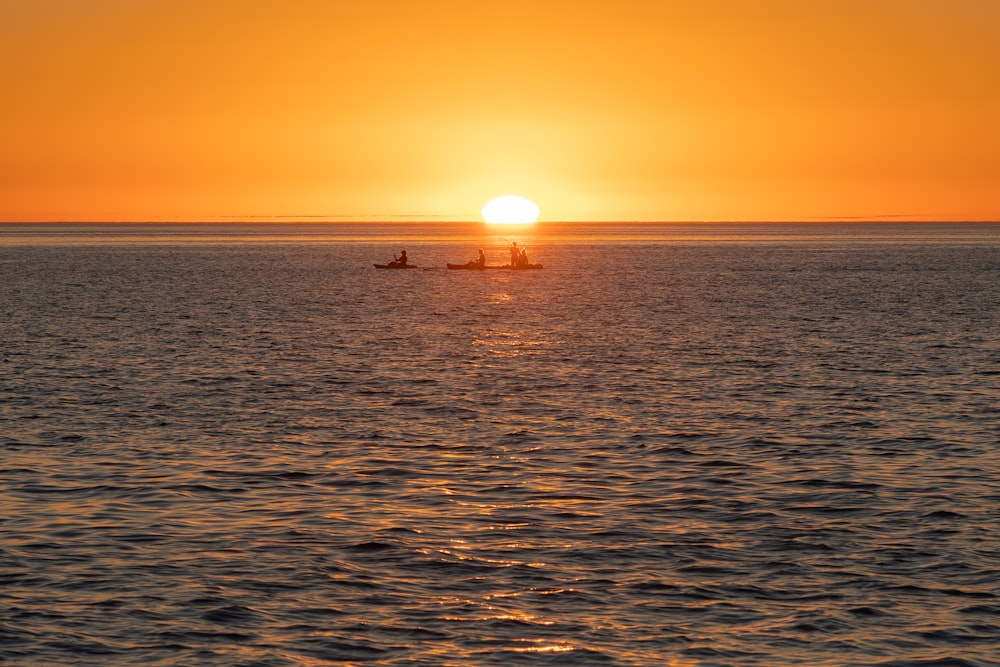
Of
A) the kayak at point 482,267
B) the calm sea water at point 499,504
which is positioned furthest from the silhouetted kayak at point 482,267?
the calm sea water at point 499,504

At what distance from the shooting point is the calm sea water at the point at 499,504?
614 inches

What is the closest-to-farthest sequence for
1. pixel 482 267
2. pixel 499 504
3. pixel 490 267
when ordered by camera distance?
pixel 499 504, pixel 482 267, pixel 490 267

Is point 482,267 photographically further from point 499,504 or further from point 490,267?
point 499,504

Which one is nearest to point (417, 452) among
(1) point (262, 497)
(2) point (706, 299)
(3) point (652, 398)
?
(1) point (262, 497)

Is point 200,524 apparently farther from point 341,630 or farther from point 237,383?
point 237,383

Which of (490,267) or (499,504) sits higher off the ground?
Result: (490,267)

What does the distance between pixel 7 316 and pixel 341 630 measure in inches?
2315

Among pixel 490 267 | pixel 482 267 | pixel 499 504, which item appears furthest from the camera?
pixel 490 267

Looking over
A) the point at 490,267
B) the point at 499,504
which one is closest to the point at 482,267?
the point at 490,267

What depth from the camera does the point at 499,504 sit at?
22328mm

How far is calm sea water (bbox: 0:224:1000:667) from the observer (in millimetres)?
15602

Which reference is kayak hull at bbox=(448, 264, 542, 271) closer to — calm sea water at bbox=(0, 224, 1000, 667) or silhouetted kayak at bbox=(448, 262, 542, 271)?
silhouetted kayak at bbox=(448, 262, 542, 271)

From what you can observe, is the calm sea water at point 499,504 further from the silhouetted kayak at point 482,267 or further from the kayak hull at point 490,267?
the kayak hull at point 490,267

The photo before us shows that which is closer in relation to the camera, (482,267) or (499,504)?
(499,504)
